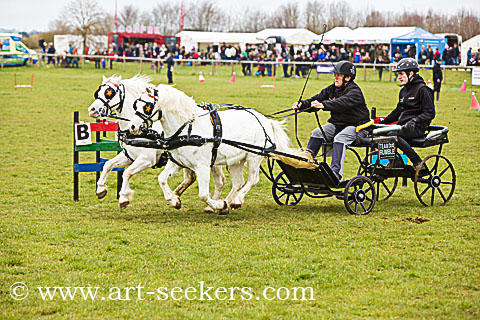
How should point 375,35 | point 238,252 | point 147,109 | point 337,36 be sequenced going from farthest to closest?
point 337,36, point 375,35, point 147,109, point 238,252

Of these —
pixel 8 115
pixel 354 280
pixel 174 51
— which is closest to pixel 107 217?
pixel 354 280

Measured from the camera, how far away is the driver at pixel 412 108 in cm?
939

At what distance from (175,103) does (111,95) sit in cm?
122

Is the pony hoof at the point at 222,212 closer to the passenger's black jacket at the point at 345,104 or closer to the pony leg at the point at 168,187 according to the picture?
the pony leg at the point at 168,187

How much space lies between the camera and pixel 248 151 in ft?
29.8

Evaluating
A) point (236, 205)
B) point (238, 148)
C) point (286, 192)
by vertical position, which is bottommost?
point (236, 205)

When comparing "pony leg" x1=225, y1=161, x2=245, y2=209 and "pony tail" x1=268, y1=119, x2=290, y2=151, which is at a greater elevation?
"pony tail" x1=268, y1=119, x2=290, y2=151

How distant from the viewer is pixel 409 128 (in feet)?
30.8

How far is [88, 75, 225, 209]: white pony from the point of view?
8.97m

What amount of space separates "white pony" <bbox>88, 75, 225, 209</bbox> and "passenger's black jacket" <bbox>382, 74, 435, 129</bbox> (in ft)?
11.6

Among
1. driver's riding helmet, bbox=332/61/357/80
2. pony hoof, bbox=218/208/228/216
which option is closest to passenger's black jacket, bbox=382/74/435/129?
driver's riding helmet, bbox=332/61/357/80

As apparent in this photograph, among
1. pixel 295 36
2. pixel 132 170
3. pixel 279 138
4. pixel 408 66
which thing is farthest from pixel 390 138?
pixel 295 36

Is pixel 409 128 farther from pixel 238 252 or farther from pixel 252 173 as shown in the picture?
pixel 238 252

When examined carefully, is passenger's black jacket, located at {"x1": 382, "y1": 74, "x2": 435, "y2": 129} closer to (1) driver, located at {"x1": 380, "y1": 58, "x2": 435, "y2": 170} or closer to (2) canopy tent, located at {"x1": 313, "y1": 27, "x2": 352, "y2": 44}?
(1) driver, located at {"x1": 380, "y1": 58, "x2": 435, "y2": 170}
